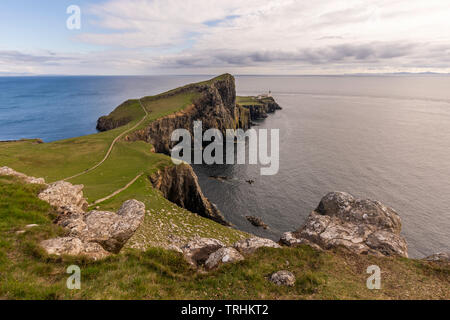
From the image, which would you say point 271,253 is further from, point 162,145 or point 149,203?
point 162,145

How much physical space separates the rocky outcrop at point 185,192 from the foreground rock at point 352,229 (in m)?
29.3

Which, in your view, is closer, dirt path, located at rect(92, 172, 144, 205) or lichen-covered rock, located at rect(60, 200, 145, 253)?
lichen-covered rock, located at rect(60, 200, 145, 253)

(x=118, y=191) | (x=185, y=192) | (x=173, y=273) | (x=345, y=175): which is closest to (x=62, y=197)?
(x=173, y=273)

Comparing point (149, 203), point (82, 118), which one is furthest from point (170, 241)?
point (82, 118)

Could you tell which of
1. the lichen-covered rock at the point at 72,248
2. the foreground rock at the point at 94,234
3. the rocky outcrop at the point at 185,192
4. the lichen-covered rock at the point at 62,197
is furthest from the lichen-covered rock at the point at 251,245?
the rocky outcrop at the point at 185,192

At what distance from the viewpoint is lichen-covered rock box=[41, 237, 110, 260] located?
1322 cm

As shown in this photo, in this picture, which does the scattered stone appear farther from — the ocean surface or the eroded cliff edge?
the eroded cliff edge

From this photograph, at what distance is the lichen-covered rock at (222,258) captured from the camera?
16094 mm

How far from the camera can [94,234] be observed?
1622 cm

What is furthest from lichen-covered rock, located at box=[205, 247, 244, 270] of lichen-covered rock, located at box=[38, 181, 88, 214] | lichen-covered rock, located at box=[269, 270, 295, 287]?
lichen-covered rock, located at box=[38, 181, 88, 214]

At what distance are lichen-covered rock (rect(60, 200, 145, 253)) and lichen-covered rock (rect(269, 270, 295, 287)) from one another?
37.0 feet

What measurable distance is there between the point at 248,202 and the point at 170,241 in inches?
1465

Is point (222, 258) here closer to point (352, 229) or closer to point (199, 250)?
point (199, 250)

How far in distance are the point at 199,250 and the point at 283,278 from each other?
288 inches
